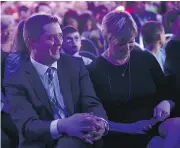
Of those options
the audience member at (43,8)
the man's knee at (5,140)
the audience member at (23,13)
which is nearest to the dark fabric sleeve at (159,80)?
the audience member at (43,8)

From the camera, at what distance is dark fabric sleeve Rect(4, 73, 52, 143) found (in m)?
1.66

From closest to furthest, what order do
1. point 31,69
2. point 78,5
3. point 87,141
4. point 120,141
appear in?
point 87,141, point 31,69, point 120,141, point 78,5

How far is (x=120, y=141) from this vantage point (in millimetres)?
1929

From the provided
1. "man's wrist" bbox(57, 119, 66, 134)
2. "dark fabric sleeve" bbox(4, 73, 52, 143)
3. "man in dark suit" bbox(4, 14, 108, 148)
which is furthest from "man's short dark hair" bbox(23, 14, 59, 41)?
"man's wrist" bbox(57, 119, 66, 134)

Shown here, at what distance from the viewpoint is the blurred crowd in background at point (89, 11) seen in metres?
2.05

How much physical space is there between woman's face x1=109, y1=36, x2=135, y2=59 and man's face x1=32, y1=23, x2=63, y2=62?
11.2 inches

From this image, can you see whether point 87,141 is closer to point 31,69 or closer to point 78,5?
point 31,69

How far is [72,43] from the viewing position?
79.8 inches

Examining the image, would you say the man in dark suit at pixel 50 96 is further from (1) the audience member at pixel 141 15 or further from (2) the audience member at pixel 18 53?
(1) the audience member at pixel 141 15

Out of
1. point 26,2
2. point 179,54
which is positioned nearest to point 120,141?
point 179,54

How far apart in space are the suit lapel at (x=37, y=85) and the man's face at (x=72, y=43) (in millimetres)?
250

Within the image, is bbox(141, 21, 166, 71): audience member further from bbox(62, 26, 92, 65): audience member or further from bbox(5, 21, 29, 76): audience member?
bbox(5, 21, 29, 76): audience member

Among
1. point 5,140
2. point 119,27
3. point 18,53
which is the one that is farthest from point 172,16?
point 5,140

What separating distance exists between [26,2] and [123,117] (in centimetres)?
90
